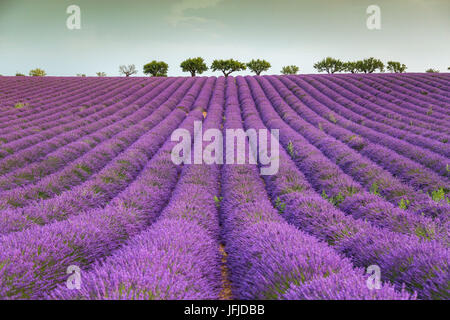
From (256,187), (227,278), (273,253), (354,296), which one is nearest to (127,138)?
(256,187)

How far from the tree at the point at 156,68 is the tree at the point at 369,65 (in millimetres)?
34672

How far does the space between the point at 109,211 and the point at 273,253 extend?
91.8 inches

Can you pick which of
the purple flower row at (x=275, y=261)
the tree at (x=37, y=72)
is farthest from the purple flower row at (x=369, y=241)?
the tree at (x=37, y=72)

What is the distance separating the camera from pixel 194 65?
1849 inches

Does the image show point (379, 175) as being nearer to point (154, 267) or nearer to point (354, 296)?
point (354, 296)

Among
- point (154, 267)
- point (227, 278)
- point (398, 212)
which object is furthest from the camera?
point (398, 212)

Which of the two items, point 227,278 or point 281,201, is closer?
point 227,278

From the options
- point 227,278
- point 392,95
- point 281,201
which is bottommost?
point 227,278

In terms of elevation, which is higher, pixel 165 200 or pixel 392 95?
pixel 392 95

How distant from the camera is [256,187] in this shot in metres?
4.75

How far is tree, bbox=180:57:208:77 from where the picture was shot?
46.9 metres

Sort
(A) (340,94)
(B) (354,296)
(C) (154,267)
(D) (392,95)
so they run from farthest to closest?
(A) (340,94), (D) (392,95), (C) (154,267), (B) (354,296)

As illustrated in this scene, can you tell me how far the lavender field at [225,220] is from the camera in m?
1.79

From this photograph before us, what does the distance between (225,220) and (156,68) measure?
167 feet
